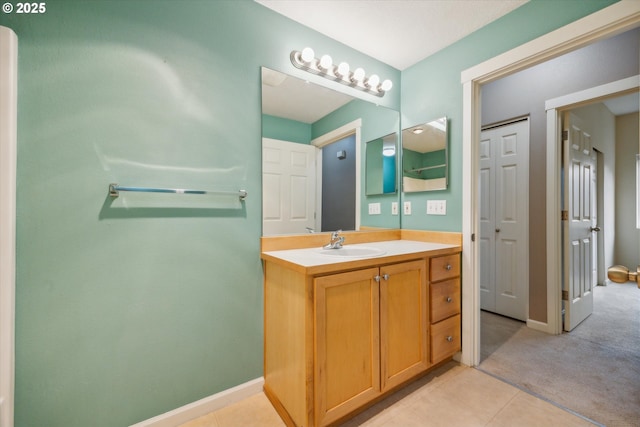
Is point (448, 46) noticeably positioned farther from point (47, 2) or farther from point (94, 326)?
point (94, 326)

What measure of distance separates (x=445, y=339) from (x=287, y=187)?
1.43 m

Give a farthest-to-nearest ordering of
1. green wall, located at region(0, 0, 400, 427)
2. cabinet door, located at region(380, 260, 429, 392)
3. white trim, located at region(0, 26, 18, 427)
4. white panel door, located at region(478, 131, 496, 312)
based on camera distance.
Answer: white panel door, located at region(478, 131, 496, 312)
cabinet door, located at region(380, 260, 429, 392)
green wall, located at region(0, 0, 400, 427)
white trim, located at region(0, 26, 18, 427)

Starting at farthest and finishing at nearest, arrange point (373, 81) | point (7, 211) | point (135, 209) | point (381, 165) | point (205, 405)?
point (381, 165) → point (373, 81) → point (205, 405) → point (135, 209) → point (7, 211)

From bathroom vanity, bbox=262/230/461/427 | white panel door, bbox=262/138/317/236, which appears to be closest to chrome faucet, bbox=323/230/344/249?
bathroom vanity, bbox=262/230/461/427

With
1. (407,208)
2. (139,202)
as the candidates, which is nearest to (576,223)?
(407,208)

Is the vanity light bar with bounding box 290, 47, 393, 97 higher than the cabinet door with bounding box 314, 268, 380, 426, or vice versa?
the vanity light bar with bounding box 290, 47, 393, 97

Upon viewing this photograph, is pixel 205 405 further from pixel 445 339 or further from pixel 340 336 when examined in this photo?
pixel 445 339

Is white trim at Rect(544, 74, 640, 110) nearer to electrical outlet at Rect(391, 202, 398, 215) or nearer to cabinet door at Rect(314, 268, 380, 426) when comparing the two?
electrical outlet at Rect(391, 202, 398, 215)

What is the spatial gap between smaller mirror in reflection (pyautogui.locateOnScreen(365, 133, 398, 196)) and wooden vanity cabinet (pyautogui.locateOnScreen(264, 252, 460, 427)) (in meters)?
0.79

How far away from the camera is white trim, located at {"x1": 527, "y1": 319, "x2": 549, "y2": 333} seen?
2.32m

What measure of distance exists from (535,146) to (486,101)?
70 cm

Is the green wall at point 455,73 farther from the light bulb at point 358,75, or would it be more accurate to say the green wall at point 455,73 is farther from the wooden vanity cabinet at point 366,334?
the wooden vanity cabinet at point 366,334

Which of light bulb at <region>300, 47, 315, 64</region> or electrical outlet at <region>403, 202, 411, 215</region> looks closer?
light bulb at <region>300, 47, 315, 64</region>

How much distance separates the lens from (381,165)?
2.21 metres
